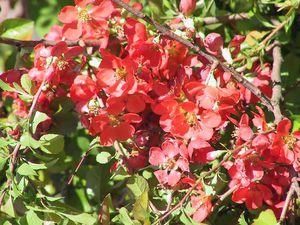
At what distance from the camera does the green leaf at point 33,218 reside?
34.6 inches

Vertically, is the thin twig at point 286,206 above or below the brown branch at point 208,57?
below

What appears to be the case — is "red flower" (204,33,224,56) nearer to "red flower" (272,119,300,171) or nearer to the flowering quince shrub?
the flowering quince shrub

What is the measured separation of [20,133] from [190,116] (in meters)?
0.25

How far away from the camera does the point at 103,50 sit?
0.92 m

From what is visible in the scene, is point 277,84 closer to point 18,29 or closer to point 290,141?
point 290,141

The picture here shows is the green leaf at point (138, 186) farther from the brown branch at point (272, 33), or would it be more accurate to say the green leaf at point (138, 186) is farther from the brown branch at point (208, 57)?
the brown branch at point (272, 33)

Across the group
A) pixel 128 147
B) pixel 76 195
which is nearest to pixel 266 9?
pixel 128 147

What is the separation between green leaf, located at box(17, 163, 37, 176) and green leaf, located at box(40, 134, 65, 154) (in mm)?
43

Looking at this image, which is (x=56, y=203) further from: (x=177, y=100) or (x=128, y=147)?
(x=177, y=100)

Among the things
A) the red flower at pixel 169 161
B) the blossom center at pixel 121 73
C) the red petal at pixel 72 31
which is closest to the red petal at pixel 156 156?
the red flower at pixel 169 161

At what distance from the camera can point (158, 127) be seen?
975 millimetres

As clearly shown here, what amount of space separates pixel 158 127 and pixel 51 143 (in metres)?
0.17

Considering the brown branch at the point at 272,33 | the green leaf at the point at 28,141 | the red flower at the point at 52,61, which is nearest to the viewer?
the green leaf at the point at 28,141

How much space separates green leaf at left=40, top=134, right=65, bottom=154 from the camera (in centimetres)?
90
